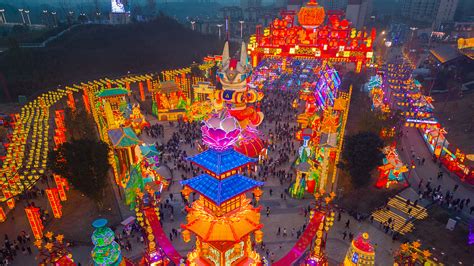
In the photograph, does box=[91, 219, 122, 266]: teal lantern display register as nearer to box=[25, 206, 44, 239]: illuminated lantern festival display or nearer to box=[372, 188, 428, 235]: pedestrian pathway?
box=[25, 206, 44, 239]: illuminated lantern festival display

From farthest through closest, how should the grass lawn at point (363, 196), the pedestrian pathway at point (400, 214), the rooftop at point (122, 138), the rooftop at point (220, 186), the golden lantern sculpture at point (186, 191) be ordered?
the rooftop at point (122, 138) → the grass lawn at point (363, 196) → the pedestrian pathway at point (400, 214) → the golden lantern sculpture at point (186, 191) → the rooftop at point (220, 186)

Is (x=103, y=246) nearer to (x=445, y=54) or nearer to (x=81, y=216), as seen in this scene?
(x=81, y=216)

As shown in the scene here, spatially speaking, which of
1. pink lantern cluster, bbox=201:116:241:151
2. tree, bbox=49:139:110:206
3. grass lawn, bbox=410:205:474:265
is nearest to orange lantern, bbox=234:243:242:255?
pink lantern cluster, bbox=201:116:241:151

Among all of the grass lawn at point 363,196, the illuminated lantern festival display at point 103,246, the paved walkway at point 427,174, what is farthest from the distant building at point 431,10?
the illuminated lantern festival display at point 103,246

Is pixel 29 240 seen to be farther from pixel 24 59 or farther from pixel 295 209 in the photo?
pixel 24 59

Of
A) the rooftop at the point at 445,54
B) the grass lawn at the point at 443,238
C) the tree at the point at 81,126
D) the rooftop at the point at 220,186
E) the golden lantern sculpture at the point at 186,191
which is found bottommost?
the grass lawn at the point at 443,238

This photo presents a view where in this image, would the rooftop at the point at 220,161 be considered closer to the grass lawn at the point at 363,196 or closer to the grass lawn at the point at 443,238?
the grass lawn at the point at 363,196
